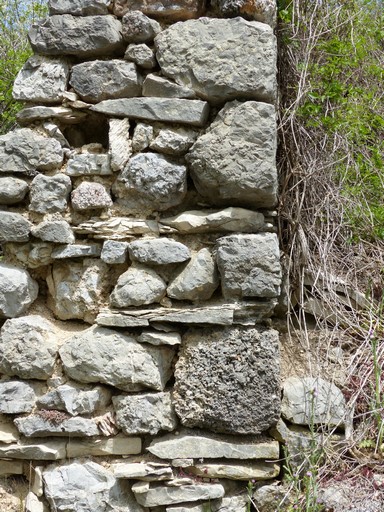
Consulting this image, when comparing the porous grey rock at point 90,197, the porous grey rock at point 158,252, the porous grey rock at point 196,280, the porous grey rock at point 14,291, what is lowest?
the porous grey rock at point 14,291

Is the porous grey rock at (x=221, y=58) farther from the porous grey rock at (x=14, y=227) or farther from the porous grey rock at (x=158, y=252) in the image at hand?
the porous grey rock at (x=14, y=227)

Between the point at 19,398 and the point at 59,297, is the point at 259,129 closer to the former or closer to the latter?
the point at 59,297

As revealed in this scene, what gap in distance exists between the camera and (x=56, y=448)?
2.25 metres

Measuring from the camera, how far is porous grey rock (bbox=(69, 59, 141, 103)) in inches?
93.7

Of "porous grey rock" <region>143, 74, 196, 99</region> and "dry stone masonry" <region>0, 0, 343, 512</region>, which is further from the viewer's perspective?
"porous grey rock" <region>143, 74, 196, 99</region>

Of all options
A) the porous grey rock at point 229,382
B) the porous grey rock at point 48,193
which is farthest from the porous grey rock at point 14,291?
the porous grey rock at point 229,382

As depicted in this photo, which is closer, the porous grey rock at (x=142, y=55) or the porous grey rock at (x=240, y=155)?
the porous grey rock at (x=240, y=155)

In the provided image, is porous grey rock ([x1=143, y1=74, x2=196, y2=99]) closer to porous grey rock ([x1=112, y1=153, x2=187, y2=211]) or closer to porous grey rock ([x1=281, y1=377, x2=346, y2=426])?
porous grey rock ([x1=112, y1=153, x2=187, y2=211])

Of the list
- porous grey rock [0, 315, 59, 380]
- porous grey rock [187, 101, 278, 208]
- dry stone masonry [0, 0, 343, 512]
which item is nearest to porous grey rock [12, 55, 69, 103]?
dry stone masonry [0, 0, 343, 512]

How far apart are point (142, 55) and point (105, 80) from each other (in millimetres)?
183

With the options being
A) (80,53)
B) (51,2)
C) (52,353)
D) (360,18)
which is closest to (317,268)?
(52,353)

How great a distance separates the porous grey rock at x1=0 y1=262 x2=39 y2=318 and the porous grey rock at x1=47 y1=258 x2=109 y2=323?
106 millimetres

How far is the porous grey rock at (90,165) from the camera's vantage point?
7.80 ft

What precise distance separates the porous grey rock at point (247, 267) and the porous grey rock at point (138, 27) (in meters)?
0.91
